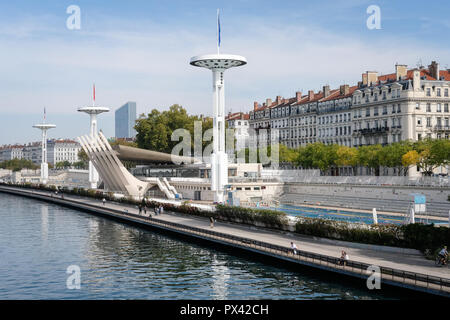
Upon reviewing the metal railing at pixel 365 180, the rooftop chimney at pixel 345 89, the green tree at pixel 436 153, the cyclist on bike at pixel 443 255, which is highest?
the rooftop chimney at pixel 345 89

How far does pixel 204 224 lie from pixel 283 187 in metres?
31.2

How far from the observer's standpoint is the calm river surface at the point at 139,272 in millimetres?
26891

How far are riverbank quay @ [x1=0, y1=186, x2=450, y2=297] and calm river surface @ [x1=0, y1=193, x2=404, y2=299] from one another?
838 millimetres

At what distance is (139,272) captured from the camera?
31828 millimetres

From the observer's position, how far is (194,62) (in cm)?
6109

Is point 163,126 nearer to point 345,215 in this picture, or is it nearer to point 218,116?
point 218,116

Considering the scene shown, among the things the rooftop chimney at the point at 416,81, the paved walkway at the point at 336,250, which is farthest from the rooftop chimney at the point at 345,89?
the paved walkway at the point at 336,250

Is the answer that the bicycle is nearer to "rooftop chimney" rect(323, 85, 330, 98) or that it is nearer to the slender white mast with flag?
the slender white mast with flag

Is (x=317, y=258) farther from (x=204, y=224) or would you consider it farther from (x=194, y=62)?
(x=194, y=62)

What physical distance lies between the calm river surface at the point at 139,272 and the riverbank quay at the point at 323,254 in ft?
2.75

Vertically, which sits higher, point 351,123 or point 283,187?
point 351,123

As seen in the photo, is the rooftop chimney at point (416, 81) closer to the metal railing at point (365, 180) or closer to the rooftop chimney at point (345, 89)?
the rooftop chimney at point (345, 89)

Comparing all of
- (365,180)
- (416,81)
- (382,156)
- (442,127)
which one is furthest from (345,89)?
(365,180)
